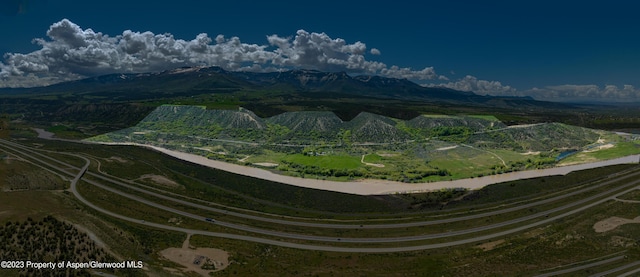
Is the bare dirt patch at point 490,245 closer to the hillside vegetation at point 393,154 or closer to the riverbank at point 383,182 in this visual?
the riverbank at point 383,182

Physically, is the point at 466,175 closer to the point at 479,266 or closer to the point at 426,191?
the point at 426,191

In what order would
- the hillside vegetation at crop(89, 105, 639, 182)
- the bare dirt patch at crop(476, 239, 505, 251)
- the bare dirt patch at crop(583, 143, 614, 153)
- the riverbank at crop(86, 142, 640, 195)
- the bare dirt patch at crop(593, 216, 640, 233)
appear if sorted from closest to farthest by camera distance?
the bare dirt patch at crop(476, 239, 505, 251) < the bare dirt patch at crop(593, 216, 640, 233) < the riverbank at crop(86, 142, 640, 195) < the hillside vegetation at crop(89, 105, 639, 182) < the bare dirt patch at crop(583, 143, 614, 153)

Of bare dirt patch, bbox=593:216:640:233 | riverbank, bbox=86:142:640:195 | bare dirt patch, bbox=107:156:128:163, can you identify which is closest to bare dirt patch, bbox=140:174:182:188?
bare dirt patch, bbox=107:156:128:163

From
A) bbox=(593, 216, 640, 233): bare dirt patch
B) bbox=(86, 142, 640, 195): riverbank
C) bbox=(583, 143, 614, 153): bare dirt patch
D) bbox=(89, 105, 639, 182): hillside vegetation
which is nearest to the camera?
bbox=(593, 216, 640, 233): bare dirt patch

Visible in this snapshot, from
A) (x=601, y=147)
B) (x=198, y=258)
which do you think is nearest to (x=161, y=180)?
(x=198, y=258)

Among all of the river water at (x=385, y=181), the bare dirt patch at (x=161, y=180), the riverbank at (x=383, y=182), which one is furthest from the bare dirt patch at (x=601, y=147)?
the bare dirt patch at (x=161, y=180)

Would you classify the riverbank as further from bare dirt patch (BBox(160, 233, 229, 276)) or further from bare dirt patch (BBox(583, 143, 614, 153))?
bare dirt patch (BBox(160, 233, 229, 276))

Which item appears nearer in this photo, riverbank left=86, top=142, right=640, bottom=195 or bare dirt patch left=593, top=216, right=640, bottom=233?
bare dirt patch left=593, top=216, right=640, bottom=233
